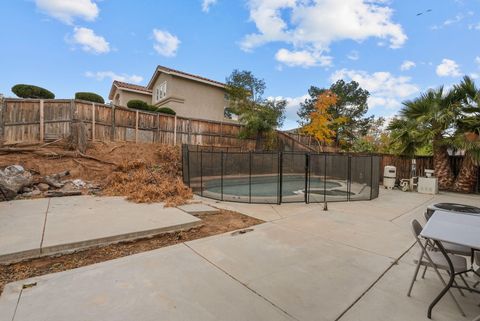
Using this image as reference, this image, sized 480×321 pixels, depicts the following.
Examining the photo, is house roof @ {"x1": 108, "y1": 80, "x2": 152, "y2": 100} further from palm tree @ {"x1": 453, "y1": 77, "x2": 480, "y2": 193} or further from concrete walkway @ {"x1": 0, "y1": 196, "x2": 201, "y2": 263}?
palm tree @ {"x1": 453, "y1": 77, "x2": 480, "y2": 193}

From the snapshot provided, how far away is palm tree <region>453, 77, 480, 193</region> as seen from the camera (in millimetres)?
8539

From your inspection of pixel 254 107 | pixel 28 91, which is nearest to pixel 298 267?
pixel 28 91

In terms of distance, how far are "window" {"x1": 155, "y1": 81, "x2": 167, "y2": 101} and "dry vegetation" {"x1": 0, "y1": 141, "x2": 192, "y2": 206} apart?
23.5ft

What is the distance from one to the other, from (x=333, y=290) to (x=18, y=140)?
10.8 metres

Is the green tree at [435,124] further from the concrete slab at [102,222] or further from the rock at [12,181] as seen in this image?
the rock at [12,181]

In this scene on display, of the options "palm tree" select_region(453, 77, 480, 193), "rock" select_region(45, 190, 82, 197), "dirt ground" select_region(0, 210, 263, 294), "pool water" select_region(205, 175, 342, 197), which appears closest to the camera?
"dirt ground" select_region(0, 210, 263, 294)

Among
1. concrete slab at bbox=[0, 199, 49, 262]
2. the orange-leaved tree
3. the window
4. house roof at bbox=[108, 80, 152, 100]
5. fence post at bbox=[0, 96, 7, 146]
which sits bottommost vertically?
concrete slab at bbox=[0, 199, 49, 262]

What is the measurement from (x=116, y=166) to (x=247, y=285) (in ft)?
27.0

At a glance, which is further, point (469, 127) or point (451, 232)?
point (469, 127)

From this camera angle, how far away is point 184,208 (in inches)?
223

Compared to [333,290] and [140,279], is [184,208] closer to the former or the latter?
[140,279]

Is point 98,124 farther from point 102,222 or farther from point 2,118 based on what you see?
point 102,222

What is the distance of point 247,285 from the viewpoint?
2.53 m

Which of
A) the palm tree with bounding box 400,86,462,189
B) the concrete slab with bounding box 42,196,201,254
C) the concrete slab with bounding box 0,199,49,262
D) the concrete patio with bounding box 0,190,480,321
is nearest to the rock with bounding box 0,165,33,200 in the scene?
the concrete slab with bounding box 0,199,49,262
